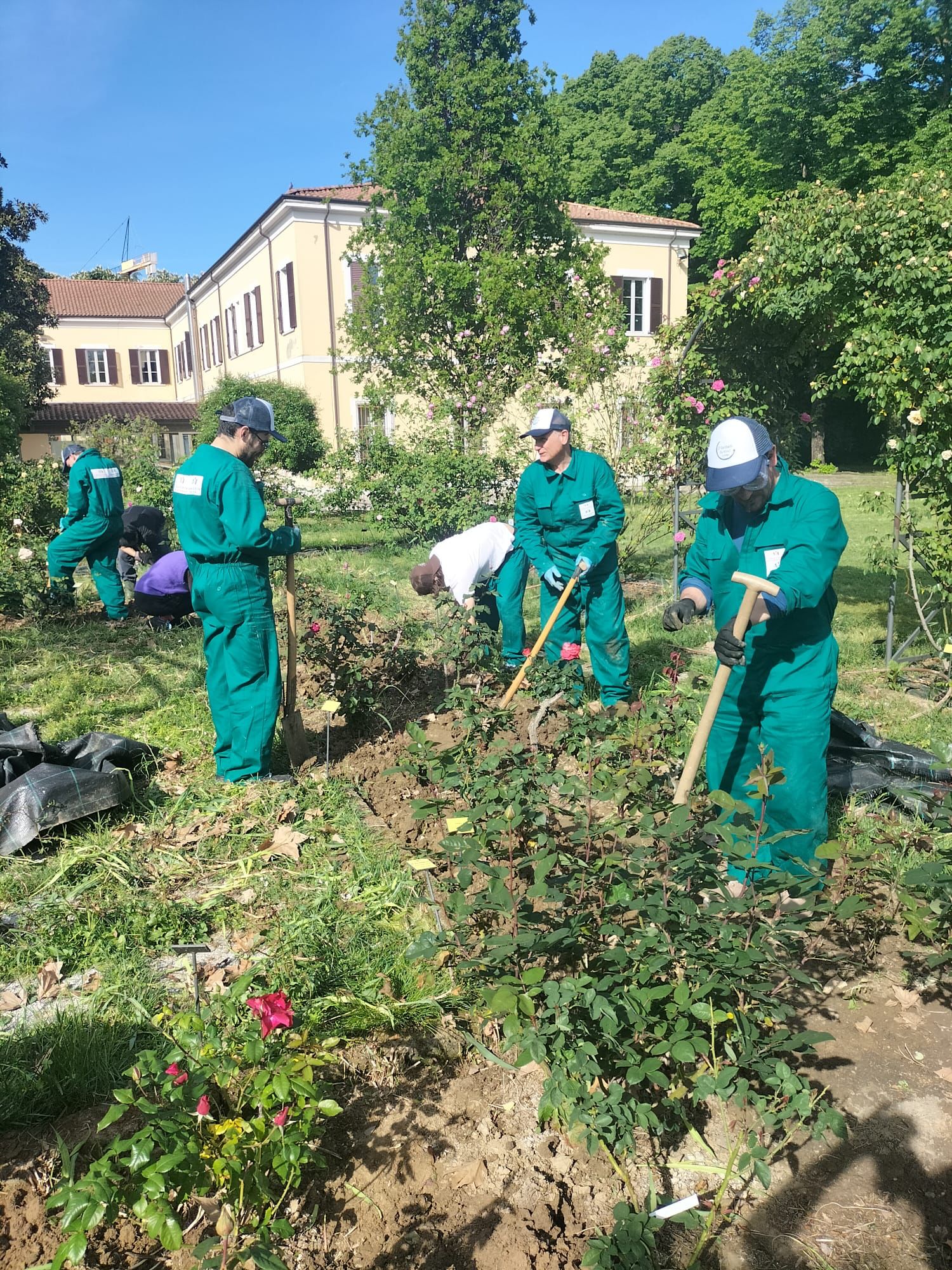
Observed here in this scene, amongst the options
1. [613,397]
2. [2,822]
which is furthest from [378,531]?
[2,822]

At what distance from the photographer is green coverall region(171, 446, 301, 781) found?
4.05 meters

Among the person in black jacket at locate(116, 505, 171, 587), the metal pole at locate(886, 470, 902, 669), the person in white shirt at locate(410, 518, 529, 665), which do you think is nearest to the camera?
the person in white shirt at locate(410, 518, 529, 665)

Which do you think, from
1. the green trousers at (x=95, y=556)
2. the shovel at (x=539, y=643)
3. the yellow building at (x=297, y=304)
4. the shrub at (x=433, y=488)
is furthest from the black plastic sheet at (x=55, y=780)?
the yellow building at (x=297, y=304)

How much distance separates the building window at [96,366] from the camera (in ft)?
122

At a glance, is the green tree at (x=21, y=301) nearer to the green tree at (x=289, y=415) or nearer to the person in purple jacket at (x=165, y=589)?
the green tree at (x=289, y=415)

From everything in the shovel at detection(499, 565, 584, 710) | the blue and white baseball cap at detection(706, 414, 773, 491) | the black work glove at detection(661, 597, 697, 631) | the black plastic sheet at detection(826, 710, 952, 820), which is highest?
the blue and white baseball cap at detection(706, 414, 773, 491)

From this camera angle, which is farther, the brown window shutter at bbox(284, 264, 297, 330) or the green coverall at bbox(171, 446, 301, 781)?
the brown window shutter at bbox(284, 264, 297, 330)

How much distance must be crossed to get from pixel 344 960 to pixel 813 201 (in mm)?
5916

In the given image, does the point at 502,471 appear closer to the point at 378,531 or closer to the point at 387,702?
the point at 378,531

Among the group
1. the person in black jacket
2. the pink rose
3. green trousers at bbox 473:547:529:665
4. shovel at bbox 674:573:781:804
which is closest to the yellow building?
the person in black jacket

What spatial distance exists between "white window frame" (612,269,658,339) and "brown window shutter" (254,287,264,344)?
10102mm

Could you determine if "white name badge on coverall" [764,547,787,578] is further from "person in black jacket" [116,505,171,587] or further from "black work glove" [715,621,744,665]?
"person in black jacket" [116,505,171,587]

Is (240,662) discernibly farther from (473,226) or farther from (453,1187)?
(473,226)

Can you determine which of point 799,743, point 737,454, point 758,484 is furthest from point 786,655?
point 737,454
